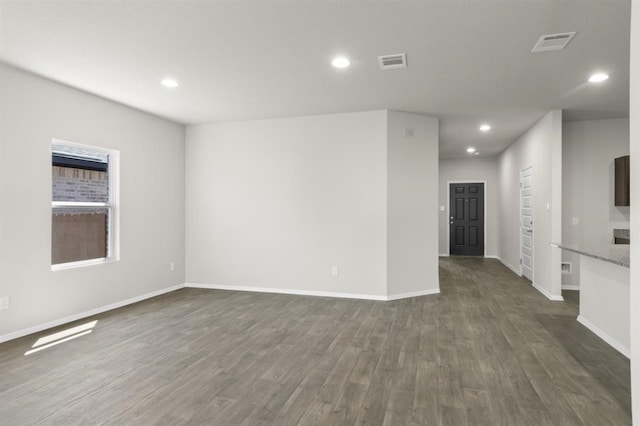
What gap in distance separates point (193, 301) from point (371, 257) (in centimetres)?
256

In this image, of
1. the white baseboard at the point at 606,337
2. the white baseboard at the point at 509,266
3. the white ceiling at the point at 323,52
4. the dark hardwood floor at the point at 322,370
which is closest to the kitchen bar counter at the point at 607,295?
the white baseboard at the point at 606,337

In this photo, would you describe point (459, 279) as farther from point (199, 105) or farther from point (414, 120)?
point (199, 105)

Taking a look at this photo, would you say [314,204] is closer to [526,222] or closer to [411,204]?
[411,204]

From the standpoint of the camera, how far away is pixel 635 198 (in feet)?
5.91

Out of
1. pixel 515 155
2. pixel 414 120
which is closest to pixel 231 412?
pixel 414 120

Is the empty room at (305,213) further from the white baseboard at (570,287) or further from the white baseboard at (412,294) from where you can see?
the white baseboard at (570,287)

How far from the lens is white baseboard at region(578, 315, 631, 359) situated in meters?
3.17

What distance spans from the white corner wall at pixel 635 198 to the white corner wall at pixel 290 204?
342 cm

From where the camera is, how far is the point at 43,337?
3672 mm

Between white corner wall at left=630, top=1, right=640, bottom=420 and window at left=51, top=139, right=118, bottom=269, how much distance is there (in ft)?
16.4

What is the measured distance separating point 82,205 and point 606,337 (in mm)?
5819

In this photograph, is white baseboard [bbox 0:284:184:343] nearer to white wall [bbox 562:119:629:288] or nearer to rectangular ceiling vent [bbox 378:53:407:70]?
rectangular ceiling vent [bbox 378:53:407:70]

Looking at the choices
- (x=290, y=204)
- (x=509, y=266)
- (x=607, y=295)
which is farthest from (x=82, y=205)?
(x=509, y=266)

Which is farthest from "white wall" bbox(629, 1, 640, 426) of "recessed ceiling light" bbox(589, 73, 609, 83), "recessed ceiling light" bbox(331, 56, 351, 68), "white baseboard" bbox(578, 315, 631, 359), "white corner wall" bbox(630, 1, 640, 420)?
"recessed ceiling light" bbox(589, 73, 609, 83)
